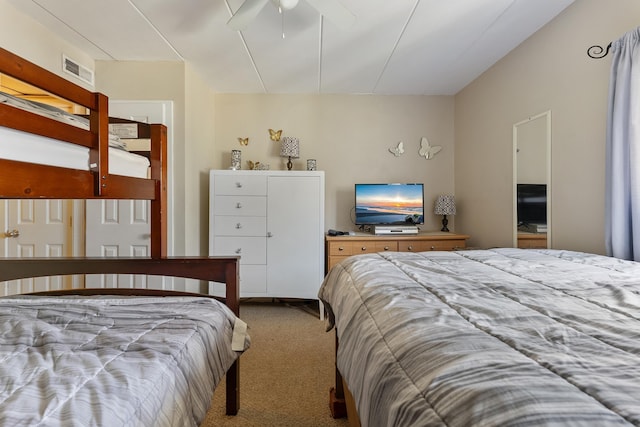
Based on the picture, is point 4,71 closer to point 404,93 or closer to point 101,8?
point 101,8

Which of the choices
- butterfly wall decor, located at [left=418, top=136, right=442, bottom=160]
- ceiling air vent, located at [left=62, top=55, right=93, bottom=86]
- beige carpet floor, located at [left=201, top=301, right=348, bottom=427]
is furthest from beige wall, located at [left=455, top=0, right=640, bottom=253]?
ceiling air vent, located at [left=62, top=55, right=93, bottom=86]

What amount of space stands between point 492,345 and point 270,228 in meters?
2.68

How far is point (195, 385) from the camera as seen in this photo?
3.26 ft

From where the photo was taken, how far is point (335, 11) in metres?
1.96

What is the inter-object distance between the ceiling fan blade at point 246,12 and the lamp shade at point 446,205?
252 centimetres

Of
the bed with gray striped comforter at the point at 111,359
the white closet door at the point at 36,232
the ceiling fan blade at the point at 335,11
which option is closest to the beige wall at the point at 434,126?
the white closet door at the point at 36,232

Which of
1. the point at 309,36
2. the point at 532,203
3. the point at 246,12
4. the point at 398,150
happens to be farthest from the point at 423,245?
the point at 246,12

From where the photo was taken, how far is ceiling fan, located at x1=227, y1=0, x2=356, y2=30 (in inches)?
74.1

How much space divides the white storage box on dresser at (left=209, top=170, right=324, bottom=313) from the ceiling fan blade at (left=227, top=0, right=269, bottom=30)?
1.36 m

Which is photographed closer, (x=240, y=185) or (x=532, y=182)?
(x=532, y=182)

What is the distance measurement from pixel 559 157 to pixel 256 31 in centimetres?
223

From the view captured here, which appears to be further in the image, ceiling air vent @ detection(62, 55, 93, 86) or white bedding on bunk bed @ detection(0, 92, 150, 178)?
ceiling air vent @ detection(62, 55, 93, 86)

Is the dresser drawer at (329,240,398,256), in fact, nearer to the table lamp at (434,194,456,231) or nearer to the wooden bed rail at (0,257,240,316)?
the table lamp at (434,194,456,231)

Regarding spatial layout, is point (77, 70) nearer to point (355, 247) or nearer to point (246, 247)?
point (246, 247)
